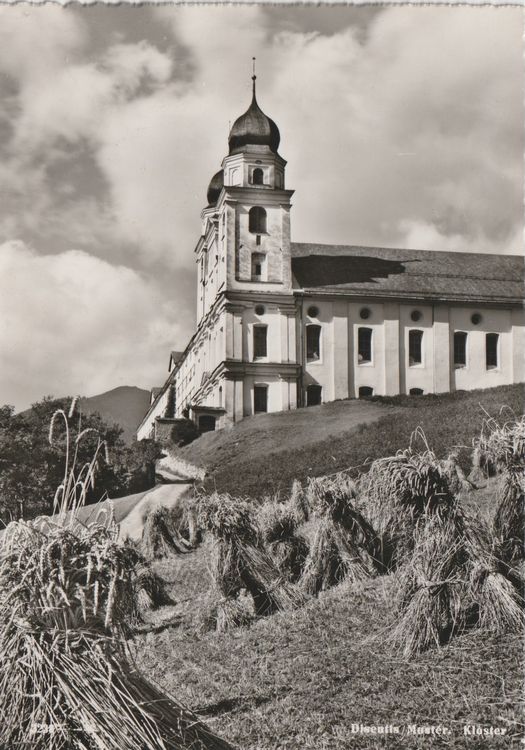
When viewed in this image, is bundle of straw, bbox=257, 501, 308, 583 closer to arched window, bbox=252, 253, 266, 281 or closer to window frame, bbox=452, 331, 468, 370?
arched window, bbox=252, 253, 266, 281

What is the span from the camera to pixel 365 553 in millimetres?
12656

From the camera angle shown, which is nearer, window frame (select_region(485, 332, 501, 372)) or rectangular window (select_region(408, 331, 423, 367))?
rectangular window (select_region(408, 331, 423, 367))

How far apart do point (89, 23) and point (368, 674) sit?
8355 millimetres

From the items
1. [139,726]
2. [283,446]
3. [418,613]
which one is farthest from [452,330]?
[139,726]

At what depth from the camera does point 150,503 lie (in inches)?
1032

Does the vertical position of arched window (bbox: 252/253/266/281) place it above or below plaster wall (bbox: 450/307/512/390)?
above

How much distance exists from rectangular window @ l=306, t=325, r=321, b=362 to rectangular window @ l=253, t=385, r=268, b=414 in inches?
135

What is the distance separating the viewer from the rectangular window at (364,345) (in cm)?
4988

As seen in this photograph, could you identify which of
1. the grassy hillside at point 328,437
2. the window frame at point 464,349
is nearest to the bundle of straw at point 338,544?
the grassy hillside at point 328,437

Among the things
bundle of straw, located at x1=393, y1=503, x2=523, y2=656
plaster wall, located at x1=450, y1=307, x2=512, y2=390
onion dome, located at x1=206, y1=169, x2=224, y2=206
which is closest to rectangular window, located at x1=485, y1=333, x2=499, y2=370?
plaster wall, located at x1=450, y1=307, x2=512, y2=390

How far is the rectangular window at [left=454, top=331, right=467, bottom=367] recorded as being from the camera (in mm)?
50897

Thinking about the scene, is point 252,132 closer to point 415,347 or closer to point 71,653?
point 415,347

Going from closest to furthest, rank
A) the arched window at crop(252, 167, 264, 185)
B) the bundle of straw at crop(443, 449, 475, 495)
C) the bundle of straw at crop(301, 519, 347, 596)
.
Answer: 1. the bundle of straw at crop(301, 519, 347, 596)
2. the bundle of straw at crop(443, 449, 475, 495)
3. the arched window at crop(252, 167, 264, 185)

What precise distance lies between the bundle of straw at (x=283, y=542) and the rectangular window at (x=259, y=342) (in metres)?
34.7
